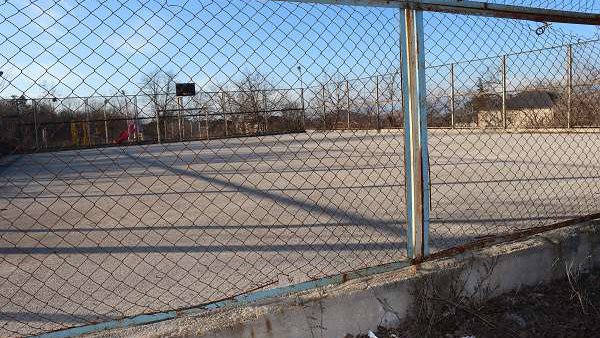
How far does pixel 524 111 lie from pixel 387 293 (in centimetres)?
1527

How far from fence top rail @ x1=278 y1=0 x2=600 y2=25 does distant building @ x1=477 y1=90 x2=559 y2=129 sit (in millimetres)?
11944

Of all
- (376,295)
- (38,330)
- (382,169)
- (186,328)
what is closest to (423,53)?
(376,295)

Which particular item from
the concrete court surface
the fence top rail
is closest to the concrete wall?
the concrete court surface

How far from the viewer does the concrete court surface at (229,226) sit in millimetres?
3475

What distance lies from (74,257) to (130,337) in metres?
2.60

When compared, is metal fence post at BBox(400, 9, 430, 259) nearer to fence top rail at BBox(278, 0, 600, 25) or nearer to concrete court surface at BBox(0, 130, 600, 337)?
fence top rail at BBox(278, 0, 600, 25)

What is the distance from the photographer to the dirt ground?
2689mm

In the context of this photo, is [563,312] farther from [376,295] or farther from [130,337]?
[130,337]

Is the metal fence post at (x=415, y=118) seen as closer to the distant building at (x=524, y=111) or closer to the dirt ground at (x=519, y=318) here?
the dirt ground at (x=519, y=318)

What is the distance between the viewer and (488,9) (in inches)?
119

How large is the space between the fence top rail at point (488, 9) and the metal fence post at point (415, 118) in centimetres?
8

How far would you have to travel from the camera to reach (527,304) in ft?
9.95

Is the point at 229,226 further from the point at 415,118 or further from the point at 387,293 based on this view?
the point at 415,118

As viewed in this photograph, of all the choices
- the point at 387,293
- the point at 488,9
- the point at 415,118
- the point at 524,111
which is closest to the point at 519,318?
the point at 387,293
